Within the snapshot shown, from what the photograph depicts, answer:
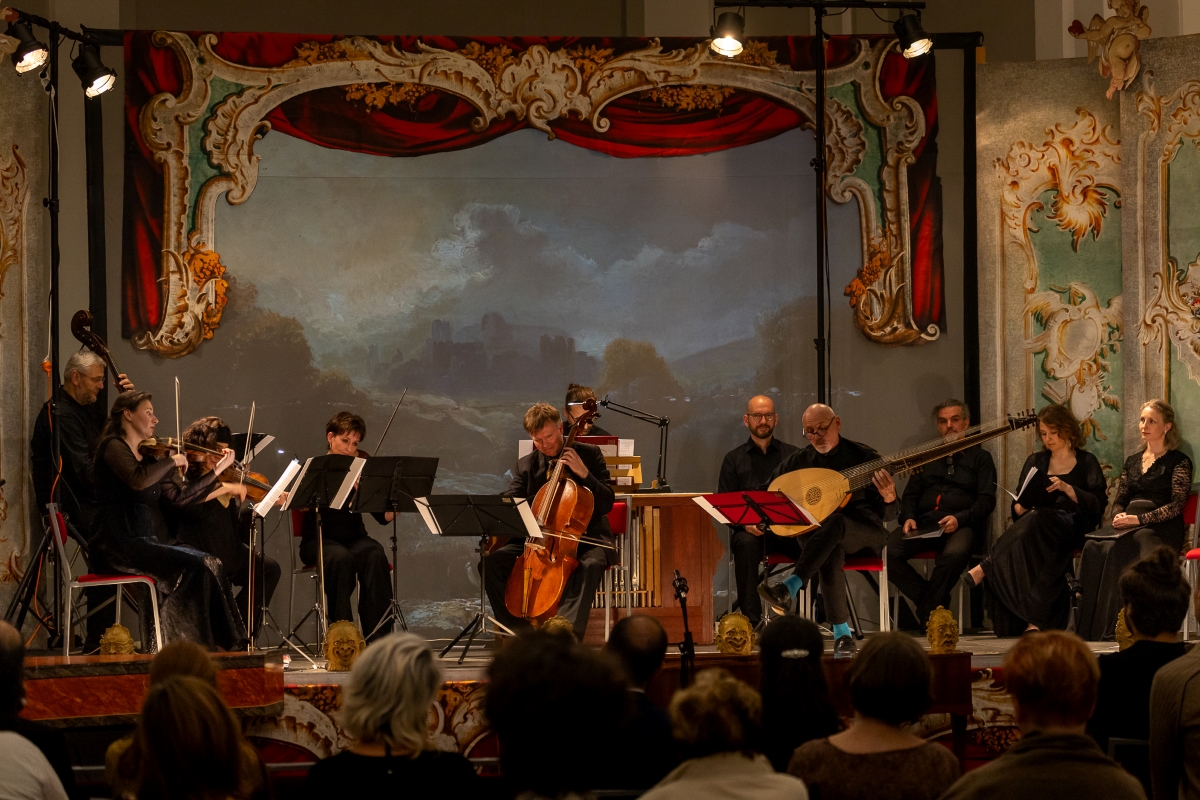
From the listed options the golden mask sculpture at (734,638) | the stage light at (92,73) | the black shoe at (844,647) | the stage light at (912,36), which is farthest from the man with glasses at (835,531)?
the stage light at (92,73)

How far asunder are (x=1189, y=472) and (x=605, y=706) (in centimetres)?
562

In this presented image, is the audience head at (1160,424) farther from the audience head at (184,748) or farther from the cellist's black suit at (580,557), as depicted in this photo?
the audience head at (184,748)

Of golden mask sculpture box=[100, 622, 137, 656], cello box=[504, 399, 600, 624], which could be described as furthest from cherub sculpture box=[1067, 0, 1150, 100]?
golden mask sculpture box=[100, 622, 137, 656]

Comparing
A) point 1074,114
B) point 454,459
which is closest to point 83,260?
point 454,459

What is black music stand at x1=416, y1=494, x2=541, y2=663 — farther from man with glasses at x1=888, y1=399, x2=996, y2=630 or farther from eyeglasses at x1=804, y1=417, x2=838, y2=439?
man with glasses at x1=888, y1=399, x2=996, y2=630

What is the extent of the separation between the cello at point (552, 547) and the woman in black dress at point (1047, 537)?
2.42 metres

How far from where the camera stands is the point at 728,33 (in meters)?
7.38

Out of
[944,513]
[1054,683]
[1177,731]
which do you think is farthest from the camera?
[944,513]

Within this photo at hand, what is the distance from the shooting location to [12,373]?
7.68m

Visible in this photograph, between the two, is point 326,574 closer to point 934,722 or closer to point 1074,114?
point 934,722

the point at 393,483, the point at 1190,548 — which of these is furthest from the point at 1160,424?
the point at 393,483

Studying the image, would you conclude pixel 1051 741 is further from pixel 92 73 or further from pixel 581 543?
pixel 92 73

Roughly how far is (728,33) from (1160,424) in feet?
10.5

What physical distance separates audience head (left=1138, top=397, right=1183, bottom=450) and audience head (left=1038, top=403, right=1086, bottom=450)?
1.21 ft
